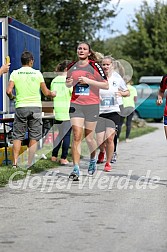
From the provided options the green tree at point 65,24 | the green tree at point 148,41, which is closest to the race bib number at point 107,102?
the green tree at point 65,24

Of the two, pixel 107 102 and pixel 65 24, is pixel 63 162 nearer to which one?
pixel 107 102

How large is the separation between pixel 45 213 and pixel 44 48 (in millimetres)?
18529

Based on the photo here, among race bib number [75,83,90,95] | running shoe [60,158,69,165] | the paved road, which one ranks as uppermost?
race bib number [75,83,90,95]

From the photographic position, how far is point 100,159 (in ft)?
46.8

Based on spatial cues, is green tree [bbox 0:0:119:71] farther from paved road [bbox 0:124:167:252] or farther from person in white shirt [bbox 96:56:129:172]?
paved road [bbox 0:124:167:252]

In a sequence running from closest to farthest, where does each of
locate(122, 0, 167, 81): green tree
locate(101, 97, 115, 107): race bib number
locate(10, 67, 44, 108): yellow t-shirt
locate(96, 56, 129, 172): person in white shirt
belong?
locate(10, 67, 44, 108): yellow t-shirt → locate(96, 56, 129, 172): person in white shirt → locate(101, 97, 115, 107): race bib number → locate(122, 0, 167, 81): green tree

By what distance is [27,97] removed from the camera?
1212 centimetres

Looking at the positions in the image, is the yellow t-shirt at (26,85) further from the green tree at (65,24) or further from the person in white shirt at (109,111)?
the green tree at (65,24)

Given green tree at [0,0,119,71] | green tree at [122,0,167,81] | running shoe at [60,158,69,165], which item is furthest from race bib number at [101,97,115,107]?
green tree at [122,0,167,81]

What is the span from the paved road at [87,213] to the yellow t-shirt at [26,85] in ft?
4.05

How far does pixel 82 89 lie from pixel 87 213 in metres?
3.60

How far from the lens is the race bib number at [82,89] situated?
1140cm

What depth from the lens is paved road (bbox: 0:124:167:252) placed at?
652cm

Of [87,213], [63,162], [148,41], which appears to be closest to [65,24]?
[63,162]
